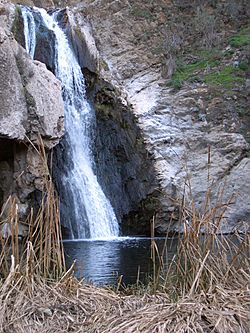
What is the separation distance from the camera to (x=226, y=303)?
4316 mm

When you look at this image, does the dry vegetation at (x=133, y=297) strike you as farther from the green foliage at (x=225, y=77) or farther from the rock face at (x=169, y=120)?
the green foliage at (x=225, y=77)

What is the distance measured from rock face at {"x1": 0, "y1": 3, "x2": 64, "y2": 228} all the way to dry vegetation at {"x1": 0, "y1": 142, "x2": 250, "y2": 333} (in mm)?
10441

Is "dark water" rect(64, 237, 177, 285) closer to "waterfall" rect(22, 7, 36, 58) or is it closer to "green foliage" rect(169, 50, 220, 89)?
"waterfall" rect(22, 7, 36, 58)

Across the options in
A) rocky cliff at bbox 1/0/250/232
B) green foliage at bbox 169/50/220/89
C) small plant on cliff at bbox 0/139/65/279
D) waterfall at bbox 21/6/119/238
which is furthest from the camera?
green foliage at bbox 169/50/220/89

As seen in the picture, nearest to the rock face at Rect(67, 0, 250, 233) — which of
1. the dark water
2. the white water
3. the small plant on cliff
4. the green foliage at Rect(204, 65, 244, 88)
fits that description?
the green foliage at Rect(204, 65, 244, 88)

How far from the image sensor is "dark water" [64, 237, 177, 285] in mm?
9422

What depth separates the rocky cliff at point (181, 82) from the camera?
58.5ft

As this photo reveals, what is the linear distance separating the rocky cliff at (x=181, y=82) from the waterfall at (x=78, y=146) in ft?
2.11

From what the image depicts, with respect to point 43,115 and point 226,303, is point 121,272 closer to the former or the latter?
point 226,303

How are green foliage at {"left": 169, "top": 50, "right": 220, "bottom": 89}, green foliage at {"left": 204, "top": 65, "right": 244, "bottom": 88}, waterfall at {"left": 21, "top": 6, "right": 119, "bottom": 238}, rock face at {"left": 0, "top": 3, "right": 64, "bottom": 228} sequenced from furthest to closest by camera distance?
1. green foliage at {"left": 169, "top": 50, "right": 220, "bottom": 89}
2. green foliage at {"left": 204, "top": 65, "right": 244, "bottom": 88}
3. waterfall at {"left": 21, "top": 6, "right": 119, "bottom": 238}
4. rock face at {"left": 0, "top": 3, "right": 64, "bottom": 228}

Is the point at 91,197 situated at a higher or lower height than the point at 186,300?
higher

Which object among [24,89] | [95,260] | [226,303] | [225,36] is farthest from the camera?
[225,36]

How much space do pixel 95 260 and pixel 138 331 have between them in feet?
25.4

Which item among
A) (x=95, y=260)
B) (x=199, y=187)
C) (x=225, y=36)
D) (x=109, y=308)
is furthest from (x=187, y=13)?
(x=109, y=308)
